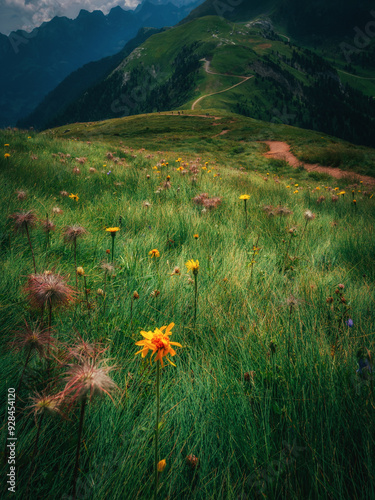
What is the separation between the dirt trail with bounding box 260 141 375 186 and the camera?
15.8 metres

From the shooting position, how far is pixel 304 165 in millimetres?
→ 20453

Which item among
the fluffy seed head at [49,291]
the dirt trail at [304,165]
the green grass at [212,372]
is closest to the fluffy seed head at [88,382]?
the green grass at [212,372]

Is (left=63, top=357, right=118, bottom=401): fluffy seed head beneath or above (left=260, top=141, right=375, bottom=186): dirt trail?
above

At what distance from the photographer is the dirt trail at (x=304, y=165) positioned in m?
15.8

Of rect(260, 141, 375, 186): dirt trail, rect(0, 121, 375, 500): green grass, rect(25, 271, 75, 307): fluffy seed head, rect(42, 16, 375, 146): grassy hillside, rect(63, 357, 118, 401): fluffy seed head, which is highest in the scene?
rect(42, 16, 375, 146): grassy hillside

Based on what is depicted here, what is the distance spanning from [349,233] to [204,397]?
3.62m

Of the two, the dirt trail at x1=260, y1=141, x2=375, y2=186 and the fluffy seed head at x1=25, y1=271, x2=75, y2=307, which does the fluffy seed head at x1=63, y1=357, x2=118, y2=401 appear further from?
the dirt trail at x1=260, y1=141, x2=375, y2=186

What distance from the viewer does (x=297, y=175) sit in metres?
17.4

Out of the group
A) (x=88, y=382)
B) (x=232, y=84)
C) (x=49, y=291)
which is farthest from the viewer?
(x=232, y=84)

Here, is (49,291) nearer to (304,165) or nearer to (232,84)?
(304,165)

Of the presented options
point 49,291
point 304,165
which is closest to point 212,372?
point 49,291

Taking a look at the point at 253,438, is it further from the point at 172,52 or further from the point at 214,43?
the point at 172,52

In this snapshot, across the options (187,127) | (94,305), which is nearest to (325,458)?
(94,305)

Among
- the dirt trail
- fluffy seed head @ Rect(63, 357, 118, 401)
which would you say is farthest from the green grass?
the dirt trail
